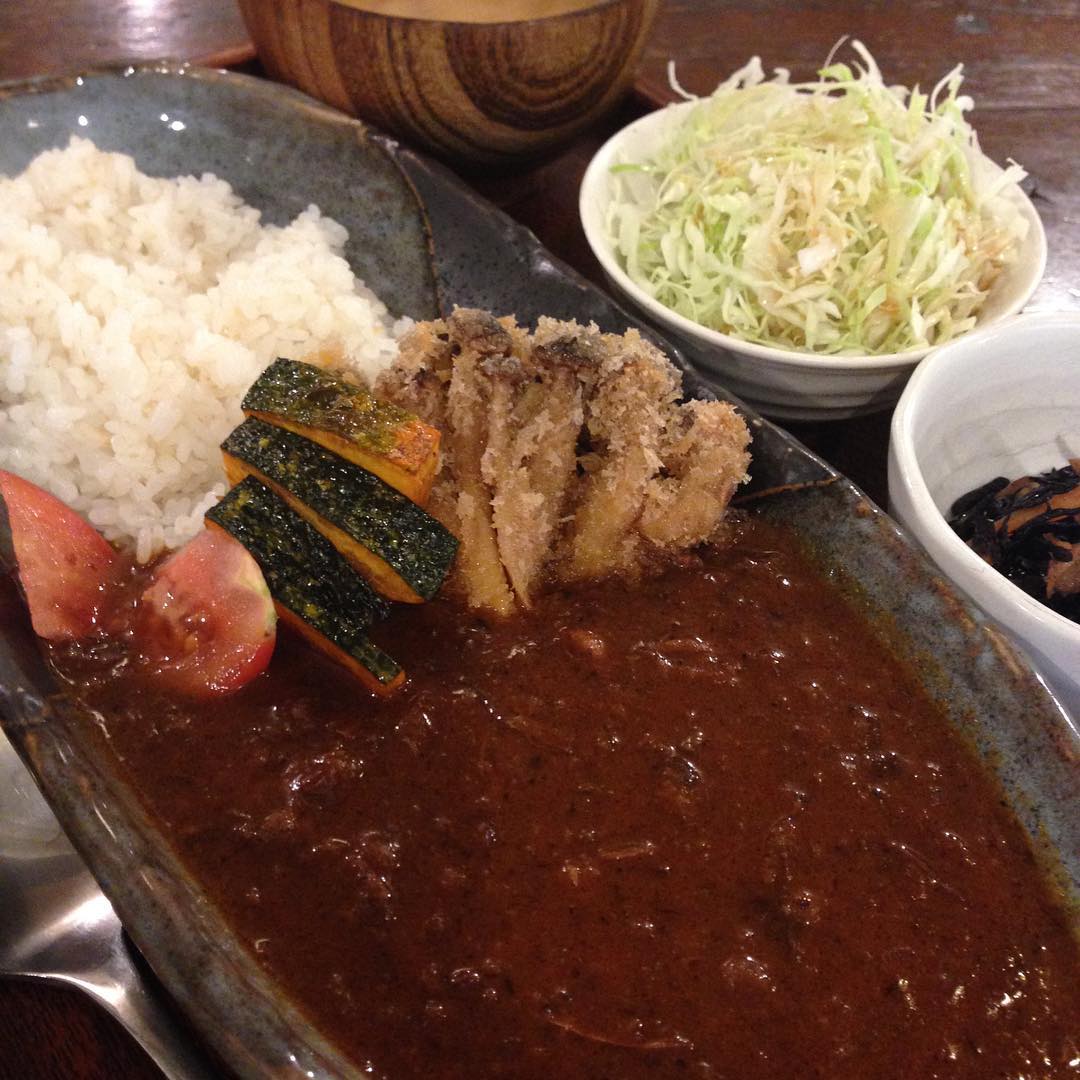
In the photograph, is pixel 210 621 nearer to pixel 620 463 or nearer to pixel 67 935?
pixel 67 935

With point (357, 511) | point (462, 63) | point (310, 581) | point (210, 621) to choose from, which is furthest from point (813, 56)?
point (210, 621)

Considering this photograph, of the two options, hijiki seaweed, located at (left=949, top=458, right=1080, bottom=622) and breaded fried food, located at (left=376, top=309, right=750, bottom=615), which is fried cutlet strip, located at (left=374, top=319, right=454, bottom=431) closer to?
breaded fried food, located at (left=376, top=309, right=750, bottom=615)

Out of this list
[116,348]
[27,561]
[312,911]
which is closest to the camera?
[312,911]

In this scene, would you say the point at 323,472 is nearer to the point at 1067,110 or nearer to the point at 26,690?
the point at 26,690

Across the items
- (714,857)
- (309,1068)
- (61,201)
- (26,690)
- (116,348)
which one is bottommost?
(714,857)

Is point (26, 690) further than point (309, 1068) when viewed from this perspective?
Yes

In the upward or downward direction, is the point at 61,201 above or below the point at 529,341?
above

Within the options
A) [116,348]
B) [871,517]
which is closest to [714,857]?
[871,517]
